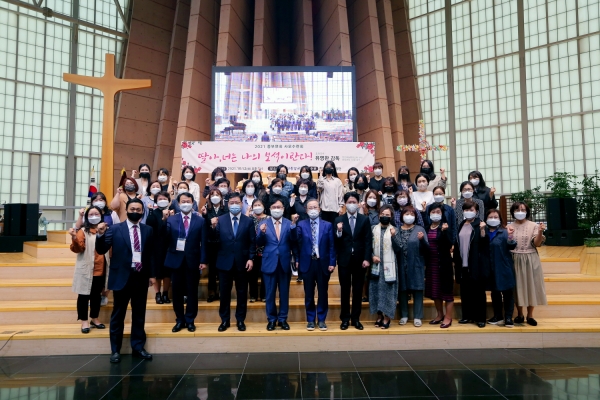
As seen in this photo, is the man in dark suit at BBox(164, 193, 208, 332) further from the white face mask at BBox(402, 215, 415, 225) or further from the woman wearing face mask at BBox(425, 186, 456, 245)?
the woman wearing face mask at BBox(425, 186, 456, 245)

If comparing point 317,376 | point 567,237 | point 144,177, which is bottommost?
point 317,376

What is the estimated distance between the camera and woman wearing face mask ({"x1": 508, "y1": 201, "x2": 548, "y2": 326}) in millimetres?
5055

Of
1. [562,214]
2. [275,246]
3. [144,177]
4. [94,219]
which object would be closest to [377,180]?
[275,246]

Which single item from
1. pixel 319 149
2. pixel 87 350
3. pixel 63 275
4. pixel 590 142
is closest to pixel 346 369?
pixel 87 350

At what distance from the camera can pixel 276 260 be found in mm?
5023

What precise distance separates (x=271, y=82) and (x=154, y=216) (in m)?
6.55

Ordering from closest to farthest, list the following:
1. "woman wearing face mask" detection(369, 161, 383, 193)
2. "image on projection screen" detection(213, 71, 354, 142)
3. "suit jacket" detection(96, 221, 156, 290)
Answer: "suit jacket" detection(96, 221, 156, 290) < "woman wearing face mask" detection(369, 161, 383, 193) < "image on projection screen" detection(213, 71, 354, 142)

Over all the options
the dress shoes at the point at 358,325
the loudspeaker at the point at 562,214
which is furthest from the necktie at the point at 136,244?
the loudspeaker at the point at 562,214

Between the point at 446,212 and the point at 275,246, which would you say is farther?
the point at 446,212

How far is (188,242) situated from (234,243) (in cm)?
54

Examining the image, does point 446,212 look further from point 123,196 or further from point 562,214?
point 562,214

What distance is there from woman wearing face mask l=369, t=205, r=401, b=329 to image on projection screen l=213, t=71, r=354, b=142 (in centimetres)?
563

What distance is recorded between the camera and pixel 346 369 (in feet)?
13.6

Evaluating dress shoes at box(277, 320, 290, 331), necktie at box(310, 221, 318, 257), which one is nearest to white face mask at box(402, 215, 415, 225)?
necktie at box(310, 221, 318, 257)
